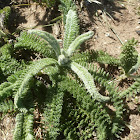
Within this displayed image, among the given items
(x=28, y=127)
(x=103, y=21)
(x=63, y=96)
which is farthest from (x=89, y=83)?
(x=103, y=21)

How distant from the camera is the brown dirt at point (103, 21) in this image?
2482mm

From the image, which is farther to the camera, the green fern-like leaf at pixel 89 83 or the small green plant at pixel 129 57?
the small green plant at pixel 129 57

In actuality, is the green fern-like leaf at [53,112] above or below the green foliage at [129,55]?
below

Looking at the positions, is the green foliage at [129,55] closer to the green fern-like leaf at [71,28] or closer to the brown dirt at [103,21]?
the brown dirt at [103,21]

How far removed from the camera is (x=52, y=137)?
1704mm

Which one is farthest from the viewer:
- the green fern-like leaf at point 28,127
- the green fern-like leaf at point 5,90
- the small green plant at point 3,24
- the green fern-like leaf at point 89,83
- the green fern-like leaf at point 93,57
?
the small green plant at point 3,24

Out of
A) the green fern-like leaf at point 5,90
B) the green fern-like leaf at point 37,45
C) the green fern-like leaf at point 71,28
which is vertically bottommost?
the green fern-like leaf at point 5,90

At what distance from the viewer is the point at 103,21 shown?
8.62 ft

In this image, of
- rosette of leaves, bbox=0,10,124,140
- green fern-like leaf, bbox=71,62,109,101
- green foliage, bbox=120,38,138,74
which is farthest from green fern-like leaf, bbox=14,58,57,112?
green foliage, bbox=120,38,138,74

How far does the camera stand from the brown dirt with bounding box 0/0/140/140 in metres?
2.48

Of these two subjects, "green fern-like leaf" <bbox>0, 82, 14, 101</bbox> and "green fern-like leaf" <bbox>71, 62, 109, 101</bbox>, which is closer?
"green fern-like leaf" <bbox>71, 62, 109, 101</bbox>

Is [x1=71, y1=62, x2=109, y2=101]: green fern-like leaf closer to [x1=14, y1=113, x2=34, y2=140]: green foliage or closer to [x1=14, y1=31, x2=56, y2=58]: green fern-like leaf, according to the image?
[x1=14, y1=31, x2=56, y2=58]: green fern-like leaf

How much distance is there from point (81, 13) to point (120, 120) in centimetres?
172

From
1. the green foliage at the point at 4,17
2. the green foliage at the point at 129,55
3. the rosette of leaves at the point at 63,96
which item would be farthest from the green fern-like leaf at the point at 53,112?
the green foliage at the point at 4,17
